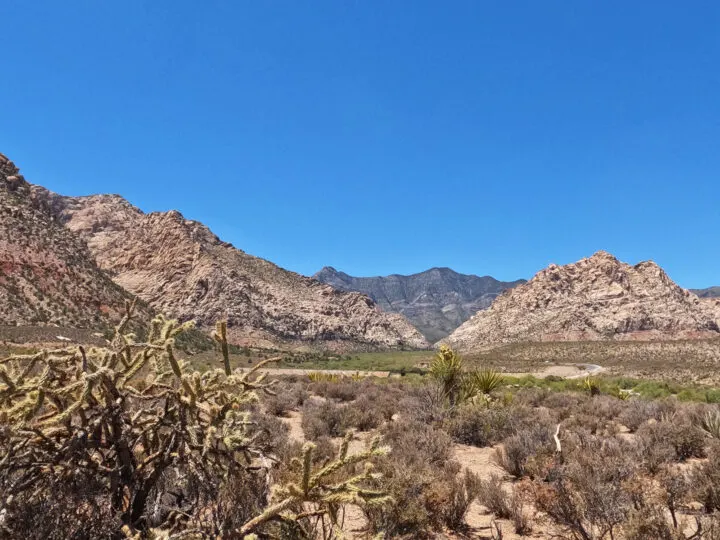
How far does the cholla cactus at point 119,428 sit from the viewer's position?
293 cm

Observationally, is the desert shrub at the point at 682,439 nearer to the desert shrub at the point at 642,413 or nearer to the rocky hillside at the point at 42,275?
the desert shrub at the point at 642,413

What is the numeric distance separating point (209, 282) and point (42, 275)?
43750mm

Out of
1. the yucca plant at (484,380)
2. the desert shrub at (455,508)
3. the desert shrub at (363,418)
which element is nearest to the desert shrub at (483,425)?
the desert shrub at (363,418)

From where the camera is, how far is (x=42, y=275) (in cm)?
5906

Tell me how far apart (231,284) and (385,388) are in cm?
8973

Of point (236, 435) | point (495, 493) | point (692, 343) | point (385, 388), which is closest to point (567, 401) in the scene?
point (385, 388)

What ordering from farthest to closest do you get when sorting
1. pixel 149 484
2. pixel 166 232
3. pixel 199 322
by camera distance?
pixel 166 232
pixel 199 322
pixel 149 484

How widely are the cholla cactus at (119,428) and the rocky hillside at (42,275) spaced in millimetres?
56675

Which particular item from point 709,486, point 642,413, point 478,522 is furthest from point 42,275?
point 709,486

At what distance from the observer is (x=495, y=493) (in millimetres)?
6520

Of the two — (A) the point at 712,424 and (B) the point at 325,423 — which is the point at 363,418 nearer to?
(B) the point at 325,423

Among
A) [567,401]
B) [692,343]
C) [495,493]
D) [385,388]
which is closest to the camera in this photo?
[495,493]

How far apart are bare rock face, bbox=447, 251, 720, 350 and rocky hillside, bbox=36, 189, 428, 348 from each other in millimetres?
35258

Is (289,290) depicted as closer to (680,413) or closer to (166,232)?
(166,232)
